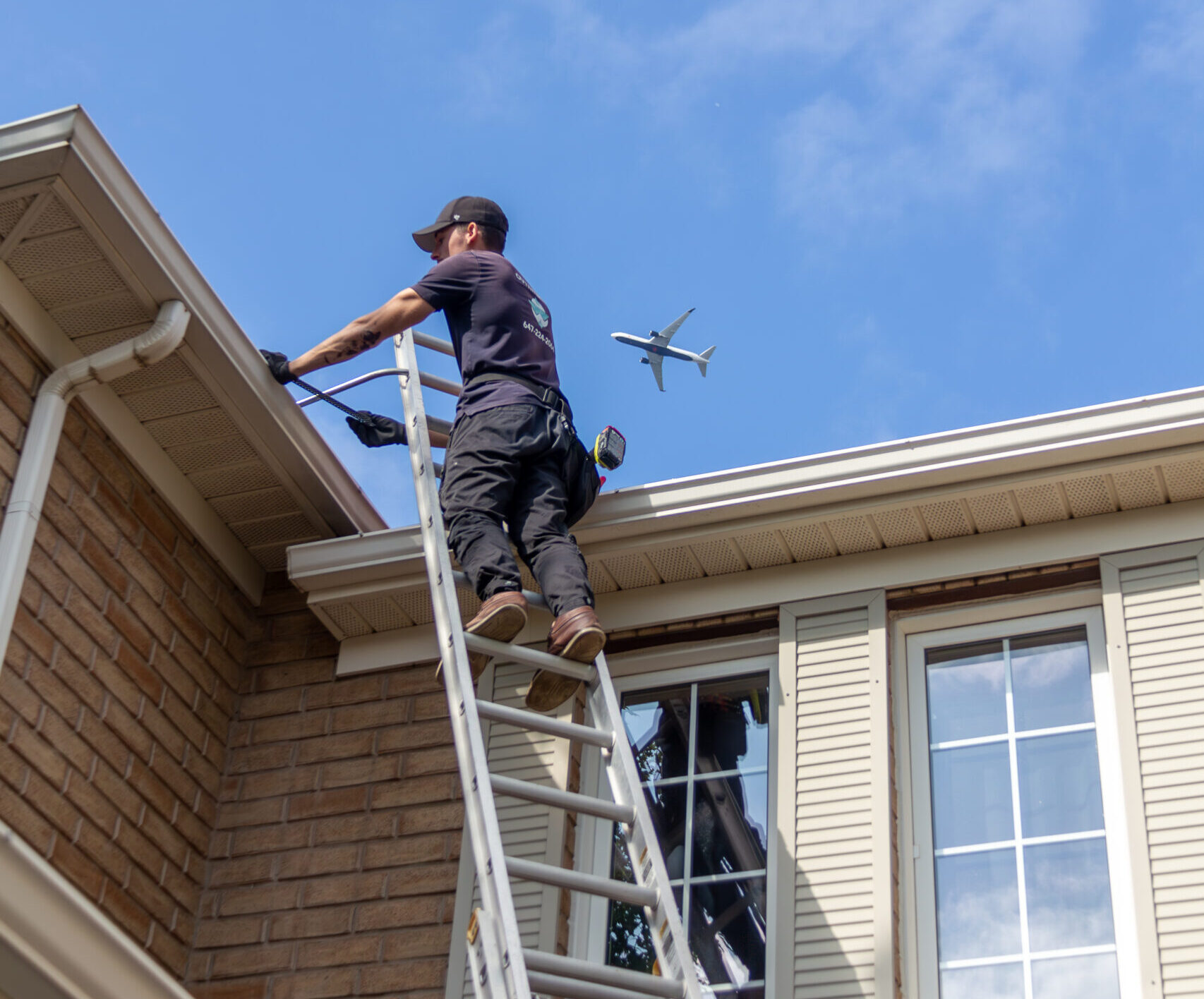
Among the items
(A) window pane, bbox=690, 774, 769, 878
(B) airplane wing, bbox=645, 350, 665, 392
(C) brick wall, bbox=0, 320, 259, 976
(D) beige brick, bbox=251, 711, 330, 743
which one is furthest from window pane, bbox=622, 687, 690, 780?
(B) airplane wing, bbox=645, 350, 665, 392

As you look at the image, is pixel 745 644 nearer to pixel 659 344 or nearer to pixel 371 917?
pixel 371 917

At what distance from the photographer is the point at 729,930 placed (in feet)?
17.9

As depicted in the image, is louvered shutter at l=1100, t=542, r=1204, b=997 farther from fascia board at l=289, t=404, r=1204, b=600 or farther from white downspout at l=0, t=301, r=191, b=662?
white downspout at l=0, t=301, r=191, b=662

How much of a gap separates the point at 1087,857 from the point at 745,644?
1465mm

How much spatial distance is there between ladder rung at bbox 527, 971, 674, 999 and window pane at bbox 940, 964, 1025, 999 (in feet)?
5.01

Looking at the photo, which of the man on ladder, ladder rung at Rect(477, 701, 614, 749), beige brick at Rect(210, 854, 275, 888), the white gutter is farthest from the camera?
beige brick at Rect(210, 854, 275, 888)

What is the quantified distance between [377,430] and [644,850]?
2.28 meters

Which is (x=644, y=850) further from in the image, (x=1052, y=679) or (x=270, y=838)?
(x=270, y=838)

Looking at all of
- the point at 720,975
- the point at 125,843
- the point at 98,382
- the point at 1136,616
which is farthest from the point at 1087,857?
the point at 98,382

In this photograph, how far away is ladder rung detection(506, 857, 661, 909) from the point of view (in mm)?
4008

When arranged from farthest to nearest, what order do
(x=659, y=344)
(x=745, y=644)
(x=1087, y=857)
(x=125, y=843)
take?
(x=659, y=344)
(x=745, y=644)
(x=125, y=843)
(x=1087, y=857)

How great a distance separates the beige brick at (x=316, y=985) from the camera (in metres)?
5.55

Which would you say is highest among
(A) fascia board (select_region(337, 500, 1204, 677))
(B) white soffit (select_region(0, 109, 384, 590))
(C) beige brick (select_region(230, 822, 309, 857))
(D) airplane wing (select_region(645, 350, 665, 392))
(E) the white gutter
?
(D) airplane wing (select_region(645, 350, 665, 392))

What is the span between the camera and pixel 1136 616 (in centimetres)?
544
